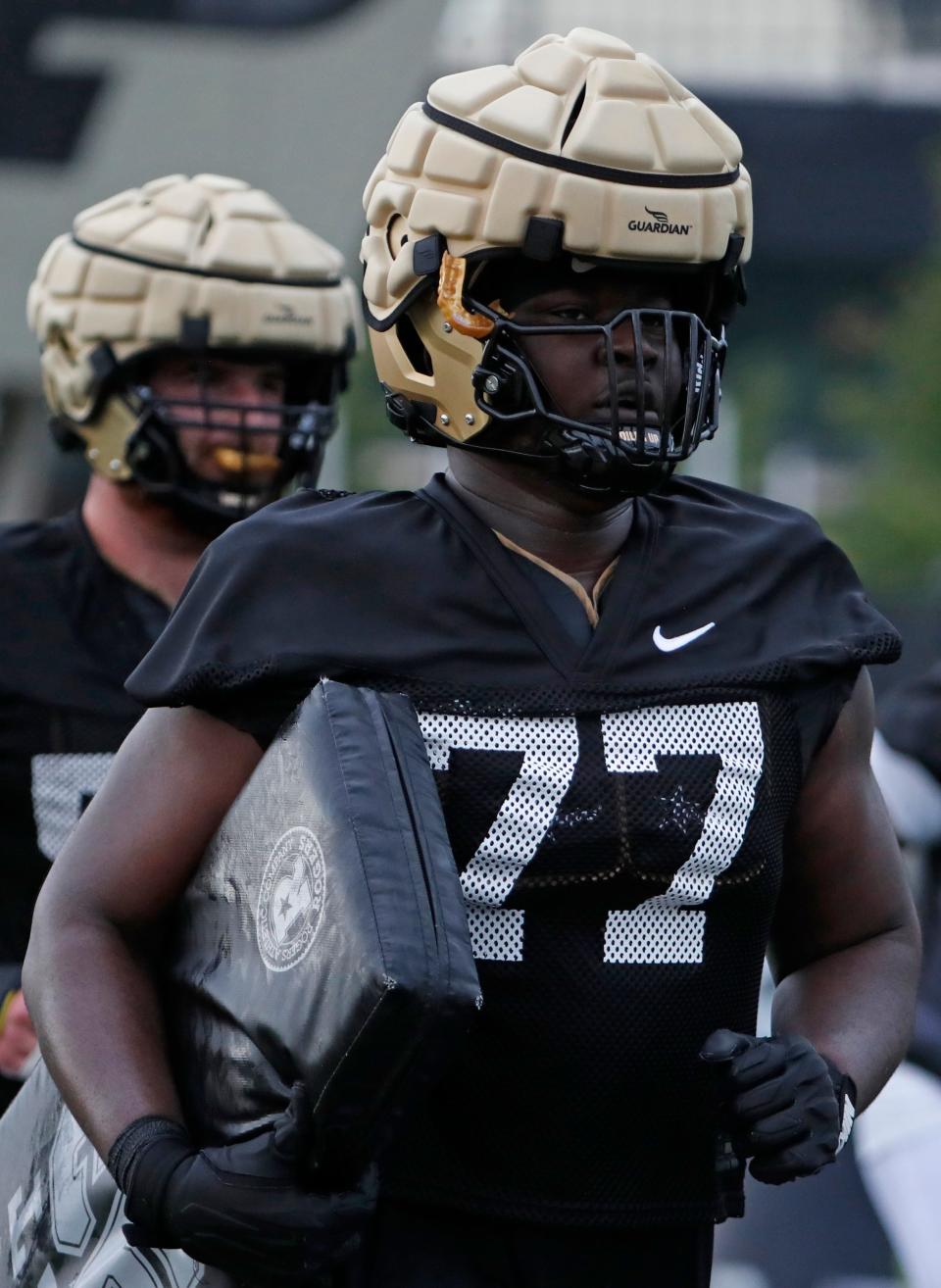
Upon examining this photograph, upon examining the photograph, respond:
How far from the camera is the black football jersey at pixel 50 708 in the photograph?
139 inches

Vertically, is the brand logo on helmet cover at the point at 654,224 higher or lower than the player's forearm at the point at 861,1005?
higher

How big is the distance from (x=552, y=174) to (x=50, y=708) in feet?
4.80

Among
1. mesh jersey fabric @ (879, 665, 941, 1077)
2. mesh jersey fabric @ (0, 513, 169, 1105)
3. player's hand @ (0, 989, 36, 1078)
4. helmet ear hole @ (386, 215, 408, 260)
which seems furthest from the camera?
mesh jersey fabric @ (879, 665, 941, 1077)

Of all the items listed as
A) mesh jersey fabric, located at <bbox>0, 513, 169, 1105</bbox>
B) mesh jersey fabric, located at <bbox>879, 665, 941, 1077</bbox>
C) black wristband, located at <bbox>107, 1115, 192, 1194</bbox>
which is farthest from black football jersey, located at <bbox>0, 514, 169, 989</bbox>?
mesh jersey fabric, located at <bbox>879, 665, 941, 1077</bbox>

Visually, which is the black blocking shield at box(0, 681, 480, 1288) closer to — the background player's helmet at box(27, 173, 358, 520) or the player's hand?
the player's hand

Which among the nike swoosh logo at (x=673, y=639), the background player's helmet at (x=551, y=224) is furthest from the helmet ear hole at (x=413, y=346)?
the nike swoosh logo at (x=673, y=639)

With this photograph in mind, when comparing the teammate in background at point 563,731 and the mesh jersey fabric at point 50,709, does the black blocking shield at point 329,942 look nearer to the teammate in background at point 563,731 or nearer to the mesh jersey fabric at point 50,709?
the teammate in background at point 563,731

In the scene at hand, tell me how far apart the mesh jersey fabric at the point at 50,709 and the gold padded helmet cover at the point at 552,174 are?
114cm

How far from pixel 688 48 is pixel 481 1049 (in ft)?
83.7

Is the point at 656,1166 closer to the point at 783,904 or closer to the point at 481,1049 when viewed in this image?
the point at 481,1049

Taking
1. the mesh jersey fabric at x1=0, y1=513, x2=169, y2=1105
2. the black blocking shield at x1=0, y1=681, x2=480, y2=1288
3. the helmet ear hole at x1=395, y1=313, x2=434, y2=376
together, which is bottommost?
the mesh jersey fabric at x1=0, y1=513, x2=169, y2=1105

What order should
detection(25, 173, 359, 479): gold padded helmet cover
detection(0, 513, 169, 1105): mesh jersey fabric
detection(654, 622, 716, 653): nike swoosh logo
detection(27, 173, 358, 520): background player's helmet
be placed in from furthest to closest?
detection(25, 173, 359, 479): gold padded helmet cover
detection(27, 173, 358, 520): background player's helmet
detection(0, 513, 169, 1105): mesh jersey fabric
detection(654, 622, 716, 653): nike swoosh logo

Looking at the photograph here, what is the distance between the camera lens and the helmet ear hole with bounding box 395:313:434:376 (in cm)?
268

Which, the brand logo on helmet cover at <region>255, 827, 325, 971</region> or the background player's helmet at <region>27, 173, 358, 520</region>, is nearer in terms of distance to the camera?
the brand logo on helmet cover at <region>255, 827, 325, 971</region>
